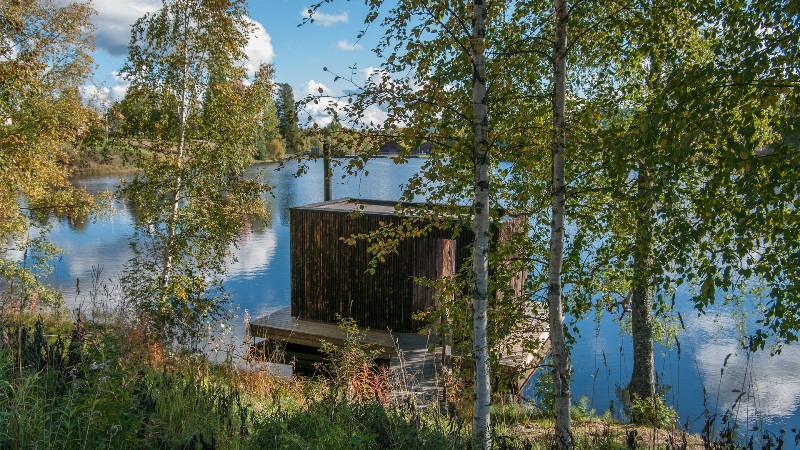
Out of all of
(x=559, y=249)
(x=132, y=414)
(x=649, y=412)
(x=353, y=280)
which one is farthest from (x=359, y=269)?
(x=132, y=414)

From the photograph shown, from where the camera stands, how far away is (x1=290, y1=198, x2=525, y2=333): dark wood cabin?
1105 cm

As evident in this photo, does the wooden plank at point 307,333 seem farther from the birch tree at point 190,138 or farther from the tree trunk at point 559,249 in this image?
the tree trunk at point 559,249

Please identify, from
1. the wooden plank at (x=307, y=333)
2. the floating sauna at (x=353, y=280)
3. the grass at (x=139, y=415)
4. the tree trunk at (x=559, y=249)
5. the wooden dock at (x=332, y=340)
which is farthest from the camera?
the floating sauna at (x=353, y=280)

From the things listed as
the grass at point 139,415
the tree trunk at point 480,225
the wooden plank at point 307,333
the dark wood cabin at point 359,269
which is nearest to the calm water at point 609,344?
the dark wood cabin at point 359,269

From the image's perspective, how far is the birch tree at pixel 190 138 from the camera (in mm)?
8883

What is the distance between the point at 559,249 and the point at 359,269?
763 centimetres

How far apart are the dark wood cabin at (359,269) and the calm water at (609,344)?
0.87 metres

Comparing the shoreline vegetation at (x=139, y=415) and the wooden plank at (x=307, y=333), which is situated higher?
the shoreline vegetation at (x=139, y=415)

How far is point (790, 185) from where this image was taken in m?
3.45

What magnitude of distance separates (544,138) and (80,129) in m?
7.97

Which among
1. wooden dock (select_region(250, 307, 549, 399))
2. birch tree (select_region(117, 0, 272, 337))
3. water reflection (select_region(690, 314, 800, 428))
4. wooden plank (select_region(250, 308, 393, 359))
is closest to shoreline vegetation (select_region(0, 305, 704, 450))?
birch tree (select_region(117, 0, 272, 337))

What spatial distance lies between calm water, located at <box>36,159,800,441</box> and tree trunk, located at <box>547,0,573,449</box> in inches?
13.8

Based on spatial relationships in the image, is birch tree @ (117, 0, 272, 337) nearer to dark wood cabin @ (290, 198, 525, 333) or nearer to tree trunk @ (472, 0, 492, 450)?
dark wood cabin @ (290, 198, 525, 333)

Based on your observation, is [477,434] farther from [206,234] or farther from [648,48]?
[206,234]
